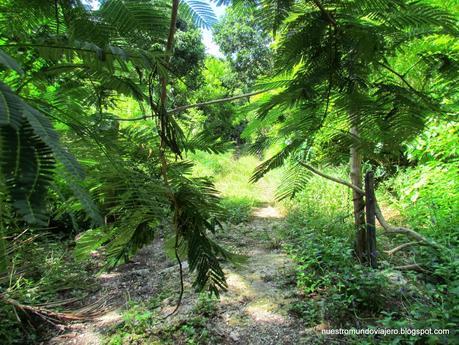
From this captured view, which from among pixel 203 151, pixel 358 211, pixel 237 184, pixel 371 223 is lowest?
pixel 371 223

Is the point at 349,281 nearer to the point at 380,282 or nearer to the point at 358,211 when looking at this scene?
the point at 380,282

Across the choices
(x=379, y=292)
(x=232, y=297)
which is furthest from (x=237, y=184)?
(x=379, y=292)

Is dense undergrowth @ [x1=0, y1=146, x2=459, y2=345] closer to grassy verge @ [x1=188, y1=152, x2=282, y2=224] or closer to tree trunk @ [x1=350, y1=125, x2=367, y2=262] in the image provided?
tree trunk @ [x1=350, y1=125, x2=367, y2=262]

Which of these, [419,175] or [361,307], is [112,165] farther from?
[419,175]

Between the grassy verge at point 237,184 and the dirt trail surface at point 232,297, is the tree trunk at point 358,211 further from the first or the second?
the grassy verge at point 237,184

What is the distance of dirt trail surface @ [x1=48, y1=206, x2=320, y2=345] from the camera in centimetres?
287

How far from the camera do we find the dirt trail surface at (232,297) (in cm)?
287

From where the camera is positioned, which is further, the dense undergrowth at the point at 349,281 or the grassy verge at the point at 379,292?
the dense undergrowth at the point at 349,281

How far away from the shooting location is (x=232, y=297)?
341 cm

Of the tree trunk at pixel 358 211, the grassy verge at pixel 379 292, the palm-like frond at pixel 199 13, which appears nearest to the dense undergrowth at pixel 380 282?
the grassy verge at pixel 379 292

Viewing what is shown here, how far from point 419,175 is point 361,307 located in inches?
120

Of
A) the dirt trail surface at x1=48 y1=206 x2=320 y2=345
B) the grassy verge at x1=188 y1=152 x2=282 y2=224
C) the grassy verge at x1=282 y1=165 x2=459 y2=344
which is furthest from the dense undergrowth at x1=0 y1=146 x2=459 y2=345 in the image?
the grassy verge at x1=188 y1=152 x2=282 y2=224

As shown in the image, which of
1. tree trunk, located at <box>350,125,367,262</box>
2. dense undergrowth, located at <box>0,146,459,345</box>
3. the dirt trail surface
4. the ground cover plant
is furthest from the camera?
tree trunk, located at <box>350,125,367,262</box>

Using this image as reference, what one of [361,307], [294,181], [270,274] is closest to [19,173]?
[294,181]
